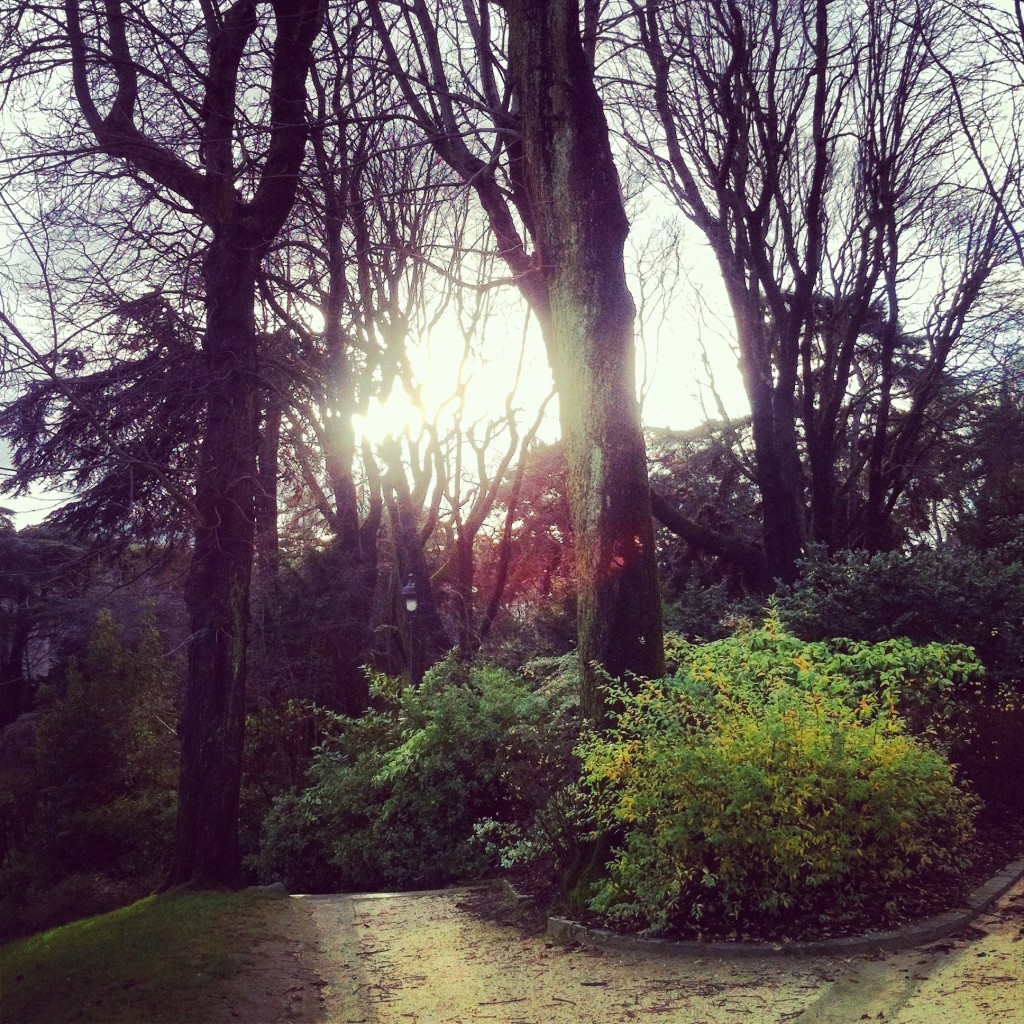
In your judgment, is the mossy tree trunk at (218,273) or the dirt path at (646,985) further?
the mossy tree trunk at (218,273)

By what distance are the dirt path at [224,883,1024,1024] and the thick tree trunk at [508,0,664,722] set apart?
195 centimetres

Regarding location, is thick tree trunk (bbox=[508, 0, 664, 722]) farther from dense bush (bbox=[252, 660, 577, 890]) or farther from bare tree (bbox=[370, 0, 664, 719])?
dense bush (bbox=[252, 660, 577, 890])

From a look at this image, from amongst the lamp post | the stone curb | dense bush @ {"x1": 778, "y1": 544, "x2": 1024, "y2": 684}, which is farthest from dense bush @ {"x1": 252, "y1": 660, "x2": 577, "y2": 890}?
the lamp post

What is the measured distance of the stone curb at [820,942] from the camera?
16.5ft

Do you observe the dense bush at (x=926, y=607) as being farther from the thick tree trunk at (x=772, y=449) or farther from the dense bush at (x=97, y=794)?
the dense bush at (x=97, y=794)

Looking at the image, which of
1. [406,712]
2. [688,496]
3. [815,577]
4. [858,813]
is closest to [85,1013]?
Result: [858,813]

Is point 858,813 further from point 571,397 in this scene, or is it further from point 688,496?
point 688,496

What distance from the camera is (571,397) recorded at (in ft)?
23.9

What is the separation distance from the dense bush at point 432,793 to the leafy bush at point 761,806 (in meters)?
2.27

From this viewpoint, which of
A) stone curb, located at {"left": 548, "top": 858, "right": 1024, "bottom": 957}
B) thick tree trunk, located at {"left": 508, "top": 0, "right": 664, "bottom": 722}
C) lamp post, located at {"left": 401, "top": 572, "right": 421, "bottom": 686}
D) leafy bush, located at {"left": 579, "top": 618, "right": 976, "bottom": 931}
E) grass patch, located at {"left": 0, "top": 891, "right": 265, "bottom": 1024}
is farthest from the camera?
lamp post, located at {"left": 401, "top": 572, "right": 421, "bottom": 686}

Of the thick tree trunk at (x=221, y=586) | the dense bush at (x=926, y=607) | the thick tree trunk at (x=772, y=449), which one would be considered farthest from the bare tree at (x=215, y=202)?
the thick tree trunk at (x=772, y=449)

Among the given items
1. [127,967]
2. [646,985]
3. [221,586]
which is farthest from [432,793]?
[646,985]

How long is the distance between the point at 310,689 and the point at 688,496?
35.0 ft

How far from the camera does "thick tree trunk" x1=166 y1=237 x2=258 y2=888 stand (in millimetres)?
8891
